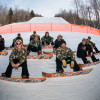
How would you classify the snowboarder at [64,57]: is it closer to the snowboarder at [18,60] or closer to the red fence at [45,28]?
the snowboarder at [18,60]

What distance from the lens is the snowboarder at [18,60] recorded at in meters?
3.66

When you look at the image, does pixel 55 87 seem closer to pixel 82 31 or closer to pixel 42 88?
Result: pixel 42 88

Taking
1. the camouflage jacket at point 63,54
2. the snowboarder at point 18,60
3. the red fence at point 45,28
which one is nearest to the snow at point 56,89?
the snowboarder at point 18,60

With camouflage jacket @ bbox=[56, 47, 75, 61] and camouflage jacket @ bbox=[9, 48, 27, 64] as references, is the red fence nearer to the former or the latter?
camouflage jacket @ bbox=[56, 47, 75, 61]

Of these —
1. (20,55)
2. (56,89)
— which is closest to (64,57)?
(56,89)

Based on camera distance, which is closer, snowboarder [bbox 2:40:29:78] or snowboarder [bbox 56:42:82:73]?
snowboarder [bbox 2:40:29:78]

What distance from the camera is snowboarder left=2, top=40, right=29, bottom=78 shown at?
3656mm

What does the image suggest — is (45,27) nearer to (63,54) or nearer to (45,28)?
(45,28)

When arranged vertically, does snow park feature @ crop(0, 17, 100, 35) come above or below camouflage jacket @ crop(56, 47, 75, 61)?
above

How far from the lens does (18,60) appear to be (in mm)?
3836

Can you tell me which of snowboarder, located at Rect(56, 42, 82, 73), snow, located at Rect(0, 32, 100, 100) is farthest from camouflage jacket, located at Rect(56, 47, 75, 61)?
snow, located at Rect(0, 32, 100, 100)

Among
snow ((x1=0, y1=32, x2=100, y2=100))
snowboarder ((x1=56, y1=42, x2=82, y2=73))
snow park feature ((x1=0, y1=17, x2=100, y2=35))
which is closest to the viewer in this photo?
snow ((x1=0, y1=32, x2=100, y2=100))

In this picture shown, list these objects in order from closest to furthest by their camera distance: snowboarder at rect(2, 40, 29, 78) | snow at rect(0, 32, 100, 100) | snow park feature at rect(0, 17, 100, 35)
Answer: snow at rect(0, 32, 100, 100), snowboarder at rect(2, 40, 29, 78), snow park feature at rect(0, 17, 100, 35)

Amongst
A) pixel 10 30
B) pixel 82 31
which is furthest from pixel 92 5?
pixel 10 30
